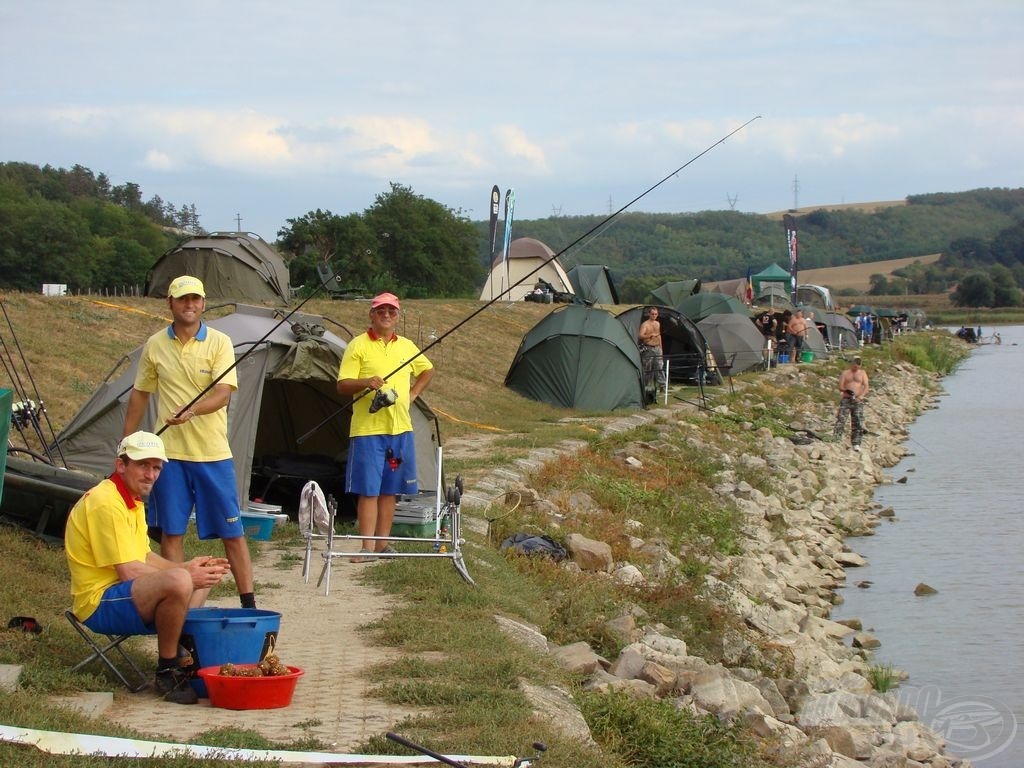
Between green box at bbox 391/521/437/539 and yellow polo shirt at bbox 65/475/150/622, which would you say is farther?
green box at bbox 391/521/437/539

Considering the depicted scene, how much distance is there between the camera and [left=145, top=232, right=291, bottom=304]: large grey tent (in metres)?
24.7

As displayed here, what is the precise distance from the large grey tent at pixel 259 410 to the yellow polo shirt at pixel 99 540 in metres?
4.20

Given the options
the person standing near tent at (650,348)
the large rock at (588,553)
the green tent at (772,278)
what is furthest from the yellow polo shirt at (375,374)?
the green tent at (772,278)

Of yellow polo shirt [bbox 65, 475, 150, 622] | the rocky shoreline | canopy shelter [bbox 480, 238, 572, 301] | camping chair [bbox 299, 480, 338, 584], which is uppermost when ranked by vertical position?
canopy shelter [bbox 480, 238, 572, 301]

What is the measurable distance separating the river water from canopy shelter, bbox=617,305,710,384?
13.4 ft

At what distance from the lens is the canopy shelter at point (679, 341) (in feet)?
86.5

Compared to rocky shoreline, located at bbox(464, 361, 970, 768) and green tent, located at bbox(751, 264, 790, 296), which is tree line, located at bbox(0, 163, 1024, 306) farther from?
rocky shoreline, located at bbox(464, 361, 970, 768)

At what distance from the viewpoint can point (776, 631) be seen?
11.3 m

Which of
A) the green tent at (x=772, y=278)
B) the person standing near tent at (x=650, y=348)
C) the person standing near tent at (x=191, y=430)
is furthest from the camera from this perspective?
the green tent at (x=772, y=278)

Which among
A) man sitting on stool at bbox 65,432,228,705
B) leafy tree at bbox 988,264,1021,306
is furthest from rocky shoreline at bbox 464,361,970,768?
leafy tree at bbox 988,264,1021,306

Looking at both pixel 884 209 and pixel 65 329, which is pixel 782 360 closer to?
pixel 65 329

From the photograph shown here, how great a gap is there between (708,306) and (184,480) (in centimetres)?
2894

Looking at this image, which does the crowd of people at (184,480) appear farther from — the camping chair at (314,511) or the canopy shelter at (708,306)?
the canopy shelter at (708,306)

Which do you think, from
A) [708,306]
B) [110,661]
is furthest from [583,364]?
[110,661]
